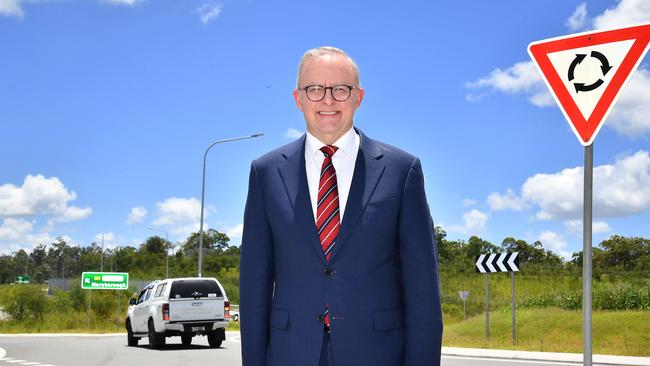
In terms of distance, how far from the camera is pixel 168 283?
2408cm

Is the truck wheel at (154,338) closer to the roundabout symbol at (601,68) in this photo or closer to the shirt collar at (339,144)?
the roundabout symbol at (601,68)

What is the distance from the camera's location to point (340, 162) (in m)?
3.80

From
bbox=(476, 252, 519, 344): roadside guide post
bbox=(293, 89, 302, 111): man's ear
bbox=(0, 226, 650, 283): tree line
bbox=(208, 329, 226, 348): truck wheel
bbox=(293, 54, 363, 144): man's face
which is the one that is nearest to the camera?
bbox=(293, 54, 363, 144): man's face

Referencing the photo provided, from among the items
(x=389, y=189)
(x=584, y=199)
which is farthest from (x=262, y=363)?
(x=584, y=199)

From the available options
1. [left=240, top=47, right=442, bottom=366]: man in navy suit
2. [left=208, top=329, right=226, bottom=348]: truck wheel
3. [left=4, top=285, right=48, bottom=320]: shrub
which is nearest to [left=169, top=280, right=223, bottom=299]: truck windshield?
[left=208, top=329, right=226, bottom=348]: truck wheel

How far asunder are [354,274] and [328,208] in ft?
1.04

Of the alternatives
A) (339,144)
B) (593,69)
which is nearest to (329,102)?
(339,144)

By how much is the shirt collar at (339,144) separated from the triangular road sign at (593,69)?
192 centimetres

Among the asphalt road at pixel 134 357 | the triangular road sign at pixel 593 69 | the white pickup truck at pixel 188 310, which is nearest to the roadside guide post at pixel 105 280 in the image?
the asphalt road at pixel 134 357

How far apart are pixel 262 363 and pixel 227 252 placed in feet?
326

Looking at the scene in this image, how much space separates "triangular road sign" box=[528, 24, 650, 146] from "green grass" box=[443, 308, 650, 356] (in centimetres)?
1987

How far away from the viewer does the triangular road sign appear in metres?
5.11

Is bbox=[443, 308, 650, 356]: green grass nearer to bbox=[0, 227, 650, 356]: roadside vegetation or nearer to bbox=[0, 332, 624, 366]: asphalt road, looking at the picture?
bbox=[0, 227, 650, 356]: roadside vegetation

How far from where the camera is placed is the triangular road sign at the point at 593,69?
5.11 metres
